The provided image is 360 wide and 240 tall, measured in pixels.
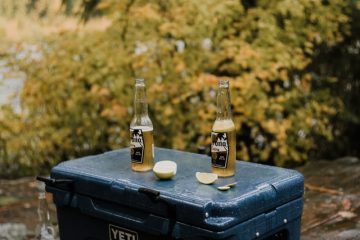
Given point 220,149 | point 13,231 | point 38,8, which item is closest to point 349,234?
point 220,149

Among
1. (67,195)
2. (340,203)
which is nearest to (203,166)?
(67,195)

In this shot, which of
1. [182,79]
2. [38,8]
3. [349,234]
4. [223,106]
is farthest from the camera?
[38,8]

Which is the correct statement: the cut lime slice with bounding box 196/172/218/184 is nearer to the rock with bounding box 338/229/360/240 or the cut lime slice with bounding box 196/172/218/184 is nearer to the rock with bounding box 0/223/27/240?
the rock with bounding box 338/229/360/240

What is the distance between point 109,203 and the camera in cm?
250

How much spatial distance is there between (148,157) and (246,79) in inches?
77.9

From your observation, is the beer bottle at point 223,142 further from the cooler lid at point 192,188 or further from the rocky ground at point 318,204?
the rocky ground at point 318,204

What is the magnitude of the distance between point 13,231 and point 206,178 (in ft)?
6.43

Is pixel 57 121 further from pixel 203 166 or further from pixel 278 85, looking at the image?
pixel 203 166

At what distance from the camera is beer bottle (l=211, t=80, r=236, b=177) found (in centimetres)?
239

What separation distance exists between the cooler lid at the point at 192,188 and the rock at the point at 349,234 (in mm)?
1185

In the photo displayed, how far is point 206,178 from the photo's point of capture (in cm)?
236

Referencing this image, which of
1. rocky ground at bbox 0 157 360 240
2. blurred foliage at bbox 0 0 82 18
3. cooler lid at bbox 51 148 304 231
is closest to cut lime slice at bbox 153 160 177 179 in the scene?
cooler lid at bbox 51 148 304 231

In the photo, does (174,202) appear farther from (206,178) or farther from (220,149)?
(220,149)

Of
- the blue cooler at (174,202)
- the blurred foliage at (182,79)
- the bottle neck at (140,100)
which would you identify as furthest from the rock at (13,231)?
the bottle neck at (140,100)
